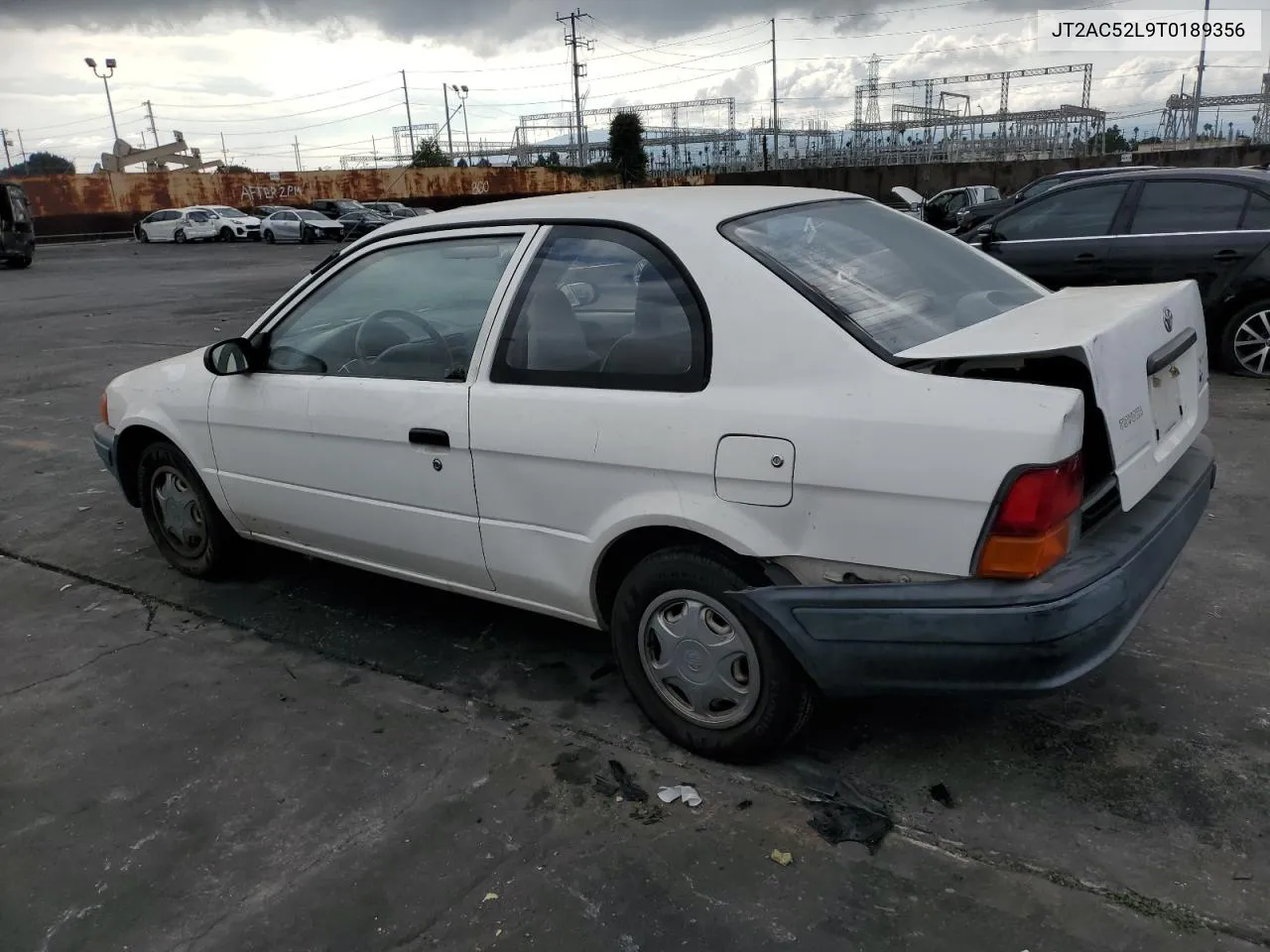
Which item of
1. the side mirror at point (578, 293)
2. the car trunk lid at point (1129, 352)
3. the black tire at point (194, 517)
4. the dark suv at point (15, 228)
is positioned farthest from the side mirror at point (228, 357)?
the dark suv at point (15, 228)

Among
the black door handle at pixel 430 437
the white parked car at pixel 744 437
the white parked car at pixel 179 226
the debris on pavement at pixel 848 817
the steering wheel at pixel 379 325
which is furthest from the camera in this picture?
the white parked car at pixel 179 226

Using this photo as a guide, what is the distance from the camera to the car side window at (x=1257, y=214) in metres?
7.28

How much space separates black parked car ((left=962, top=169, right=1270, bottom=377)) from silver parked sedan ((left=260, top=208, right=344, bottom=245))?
32.0 meters

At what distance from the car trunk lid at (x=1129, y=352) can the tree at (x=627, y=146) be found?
51701 millimetres

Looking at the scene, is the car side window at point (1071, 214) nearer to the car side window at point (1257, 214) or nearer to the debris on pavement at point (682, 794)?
the car side window at point (1257, 214)

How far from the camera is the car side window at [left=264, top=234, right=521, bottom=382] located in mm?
3295

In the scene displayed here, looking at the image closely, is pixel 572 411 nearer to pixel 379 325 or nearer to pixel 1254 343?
pixel 379 325

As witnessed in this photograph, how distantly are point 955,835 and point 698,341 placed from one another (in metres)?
1.52

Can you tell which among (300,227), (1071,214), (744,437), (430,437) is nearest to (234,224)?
(300,227)

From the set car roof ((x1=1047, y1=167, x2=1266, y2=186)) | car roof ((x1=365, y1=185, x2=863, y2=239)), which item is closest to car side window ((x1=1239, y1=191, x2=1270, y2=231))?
car roof ((x1=1047, y1=167, x2=1266, y2=186))

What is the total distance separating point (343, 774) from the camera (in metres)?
3.00

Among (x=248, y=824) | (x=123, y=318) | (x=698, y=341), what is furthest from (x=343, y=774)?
(x=123, y=318)

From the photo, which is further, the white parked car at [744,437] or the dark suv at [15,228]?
the dark suv at [15,228]

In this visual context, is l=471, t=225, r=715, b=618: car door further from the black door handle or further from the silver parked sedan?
the silver parked sedan
